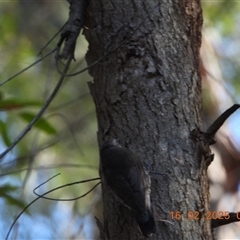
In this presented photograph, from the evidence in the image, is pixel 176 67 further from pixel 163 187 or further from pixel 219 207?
pixel 219 207

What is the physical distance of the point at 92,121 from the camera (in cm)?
504

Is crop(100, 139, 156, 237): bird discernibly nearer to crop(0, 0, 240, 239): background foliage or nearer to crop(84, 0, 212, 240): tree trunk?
crop(84, 0, 212, 240): tree trunk

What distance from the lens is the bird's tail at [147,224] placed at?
6.53ft

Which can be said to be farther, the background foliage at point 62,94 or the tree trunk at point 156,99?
the background foliage at point 62,94

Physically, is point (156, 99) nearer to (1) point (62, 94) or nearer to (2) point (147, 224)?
(2) point (147, 224)

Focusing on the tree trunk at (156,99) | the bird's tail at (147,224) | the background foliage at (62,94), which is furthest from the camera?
the background foliage at (62,94)

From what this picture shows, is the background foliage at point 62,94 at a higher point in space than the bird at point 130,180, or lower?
higher

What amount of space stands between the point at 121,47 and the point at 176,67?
274 mm

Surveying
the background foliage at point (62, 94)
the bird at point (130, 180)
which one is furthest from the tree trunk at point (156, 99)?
the background foliage at point (62, 94)

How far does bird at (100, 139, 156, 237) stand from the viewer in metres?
2.04

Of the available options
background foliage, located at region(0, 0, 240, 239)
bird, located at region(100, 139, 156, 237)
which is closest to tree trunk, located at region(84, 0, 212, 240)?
bird, located at region(100, 139, 156, 237)

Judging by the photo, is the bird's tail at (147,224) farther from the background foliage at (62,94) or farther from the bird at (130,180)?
the background foliage at (62,94)

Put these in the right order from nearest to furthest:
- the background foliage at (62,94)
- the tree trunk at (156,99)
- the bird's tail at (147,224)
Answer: the bird's tail at (147,224) < the tree trunk at (156,99) < the background foliage at (62,94)

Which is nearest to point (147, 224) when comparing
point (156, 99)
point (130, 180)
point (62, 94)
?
point (130, 180)
